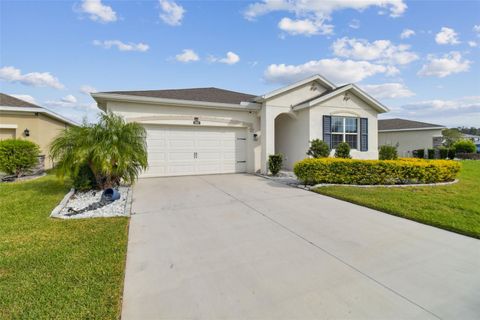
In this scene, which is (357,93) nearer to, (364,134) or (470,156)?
(364,134)

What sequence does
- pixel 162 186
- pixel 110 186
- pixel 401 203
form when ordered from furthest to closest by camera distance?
1. pixel 162 186
2. pixel 110 186
3. pixel 401 203

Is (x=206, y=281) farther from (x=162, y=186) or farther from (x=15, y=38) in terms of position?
(x=15, y=38)

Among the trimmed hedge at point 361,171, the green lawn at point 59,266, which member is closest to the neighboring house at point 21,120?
the green lawn at point 59,266

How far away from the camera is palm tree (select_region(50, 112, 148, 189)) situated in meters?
6.71

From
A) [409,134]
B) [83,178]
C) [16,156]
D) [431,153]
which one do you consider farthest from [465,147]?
[16,156]

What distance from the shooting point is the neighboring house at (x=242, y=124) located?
10922 mm

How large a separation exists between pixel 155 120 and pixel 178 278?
29.8 feet

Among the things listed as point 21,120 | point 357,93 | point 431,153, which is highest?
point 357,93

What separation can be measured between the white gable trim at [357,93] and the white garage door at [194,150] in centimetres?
357

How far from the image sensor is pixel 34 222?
487 centimetres

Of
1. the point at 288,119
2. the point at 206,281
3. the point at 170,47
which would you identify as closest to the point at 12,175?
the point at 170,47

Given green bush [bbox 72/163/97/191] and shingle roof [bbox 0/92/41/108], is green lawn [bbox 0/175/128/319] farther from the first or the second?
shingle roof [bbox 0/92/41/108]

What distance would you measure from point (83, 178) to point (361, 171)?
961 centimetres

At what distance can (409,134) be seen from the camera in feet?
82.7
